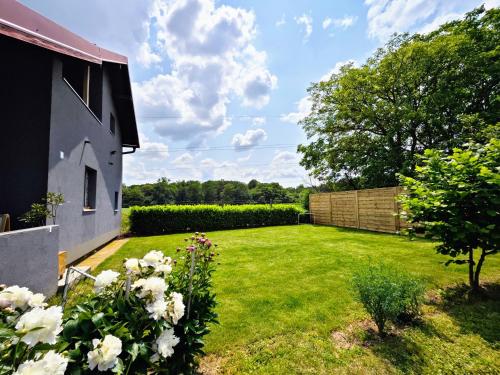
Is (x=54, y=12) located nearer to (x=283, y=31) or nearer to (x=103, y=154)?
(x=103, y=154)

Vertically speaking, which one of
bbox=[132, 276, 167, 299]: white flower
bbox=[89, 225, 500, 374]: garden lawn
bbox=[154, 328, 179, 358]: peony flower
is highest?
bbox=[132, 276, 167, 299]: white flower

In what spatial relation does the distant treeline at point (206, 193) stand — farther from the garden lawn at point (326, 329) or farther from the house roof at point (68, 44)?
the garden lawn at point (326, 329)

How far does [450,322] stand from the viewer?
Result: 2.97 metres

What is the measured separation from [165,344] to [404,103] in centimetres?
1733

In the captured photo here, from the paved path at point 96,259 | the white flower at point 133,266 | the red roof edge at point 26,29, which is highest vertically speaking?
the red roof edge at point 26,29

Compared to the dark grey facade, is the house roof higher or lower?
higher

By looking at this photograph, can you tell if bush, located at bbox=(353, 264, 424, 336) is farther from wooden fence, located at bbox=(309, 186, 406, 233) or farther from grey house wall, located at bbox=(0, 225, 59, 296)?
wooden fence, located at bbox=(309, 186, 406, 233)

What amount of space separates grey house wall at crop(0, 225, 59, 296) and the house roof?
288cm

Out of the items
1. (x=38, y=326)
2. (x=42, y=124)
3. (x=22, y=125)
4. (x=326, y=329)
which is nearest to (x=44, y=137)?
(x=42, y=124)

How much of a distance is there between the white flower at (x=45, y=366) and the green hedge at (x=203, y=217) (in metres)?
12.1

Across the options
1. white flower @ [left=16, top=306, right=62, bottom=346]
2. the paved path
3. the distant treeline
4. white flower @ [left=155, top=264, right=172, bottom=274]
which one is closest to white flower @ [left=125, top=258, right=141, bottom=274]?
white flower @ [left=155, top=264, right=172, bottom=274]

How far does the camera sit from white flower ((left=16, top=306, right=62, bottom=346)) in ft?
3.10

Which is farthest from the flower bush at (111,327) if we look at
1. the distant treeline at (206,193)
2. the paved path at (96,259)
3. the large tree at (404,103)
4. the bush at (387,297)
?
the distant treeline at (206,193)

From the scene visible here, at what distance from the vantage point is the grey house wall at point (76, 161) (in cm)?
470
